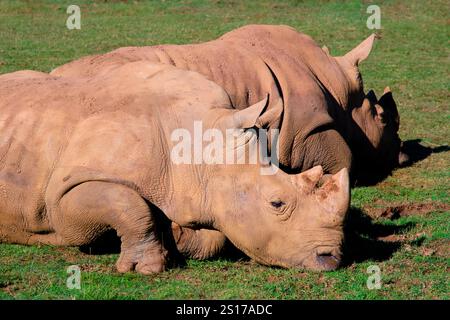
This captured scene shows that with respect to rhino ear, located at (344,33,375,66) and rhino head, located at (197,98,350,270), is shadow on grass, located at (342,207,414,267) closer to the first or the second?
rhino head, located at (197,98,350,270)

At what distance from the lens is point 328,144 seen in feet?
34.4

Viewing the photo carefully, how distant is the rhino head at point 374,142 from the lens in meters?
11.4

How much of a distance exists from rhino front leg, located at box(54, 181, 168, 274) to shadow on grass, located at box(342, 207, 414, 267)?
151 cm

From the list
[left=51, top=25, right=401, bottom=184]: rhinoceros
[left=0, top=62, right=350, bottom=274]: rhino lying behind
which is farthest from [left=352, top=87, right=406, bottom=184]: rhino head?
[left=0, top=62, right=350, bottom=274]: rhino lying behind

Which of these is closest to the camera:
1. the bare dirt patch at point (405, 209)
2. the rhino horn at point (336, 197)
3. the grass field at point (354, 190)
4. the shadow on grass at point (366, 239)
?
the grass field at point (354, 190)

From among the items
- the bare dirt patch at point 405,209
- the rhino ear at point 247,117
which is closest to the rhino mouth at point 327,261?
the rhino ear at point 247,117

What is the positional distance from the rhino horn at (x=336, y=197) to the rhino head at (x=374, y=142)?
3.27m

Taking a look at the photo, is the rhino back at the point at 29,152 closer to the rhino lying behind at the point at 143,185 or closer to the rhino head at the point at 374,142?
the rhino lying behind at the point at 143,185

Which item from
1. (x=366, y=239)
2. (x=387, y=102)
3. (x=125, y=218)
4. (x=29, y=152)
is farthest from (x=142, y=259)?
(x=387, y=102)

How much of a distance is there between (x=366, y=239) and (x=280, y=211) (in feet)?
4.43

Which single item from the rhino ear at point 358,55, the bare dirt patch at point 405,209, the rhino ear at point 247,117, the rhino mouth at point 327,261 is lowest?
the bare dirt patch at point 405,209

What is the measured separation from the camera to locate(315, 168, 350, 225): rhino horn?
799 cm
